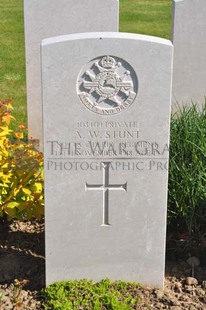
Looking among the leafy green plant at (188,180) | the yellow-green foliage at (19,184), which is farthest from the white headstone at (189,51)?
the yellow-green foliage at (19,184)

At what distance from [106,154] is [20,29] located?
27.8 ft

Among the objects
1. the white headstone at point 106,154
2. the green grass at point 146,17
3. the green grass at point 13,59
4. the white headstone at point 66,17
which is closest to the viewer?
the white headstone at point 106,154

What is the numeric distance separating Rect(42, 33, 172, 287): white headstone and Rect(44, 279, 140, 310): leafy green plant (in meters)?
0.05

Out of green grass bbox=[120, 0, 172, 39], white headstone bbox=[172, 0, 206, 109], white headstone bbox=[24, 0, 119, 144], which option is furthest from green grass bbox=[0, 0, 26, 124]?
green grass bbox=[120, 0, 172, 39]

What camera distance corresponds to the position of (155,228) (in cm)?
343

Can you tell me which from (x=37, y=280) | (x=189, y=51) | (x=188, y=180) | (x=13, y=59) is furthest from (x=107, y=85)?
(x=13, y=59)

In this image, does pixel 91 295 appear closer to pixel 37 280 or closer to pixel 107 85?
pixel 37 280

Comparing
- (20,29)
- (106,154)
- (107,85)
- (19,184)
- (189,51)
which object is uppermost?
(20,29)

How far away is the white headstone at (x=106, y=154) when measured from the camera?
3.10 m

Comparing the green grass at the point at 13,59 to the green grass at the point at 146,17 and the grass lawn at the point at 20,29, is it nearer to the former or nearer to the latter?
the grass lawn at the point at 20,29

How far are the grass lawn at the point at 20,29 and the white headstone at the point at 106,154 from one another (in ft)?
10.7

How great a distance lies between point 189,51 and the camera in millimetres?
5184

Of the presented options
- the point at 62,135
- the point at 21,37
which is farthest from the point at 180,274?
the point at 21,37

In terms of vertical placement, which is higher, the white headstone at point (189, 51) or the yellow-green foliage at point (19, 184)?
the white headstone at point (189, 51)
